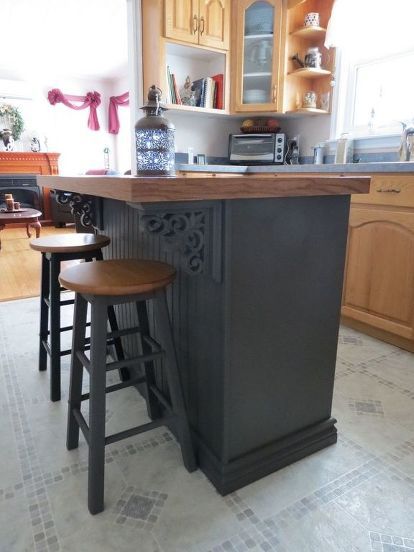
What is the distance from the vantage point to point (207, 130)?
367cm

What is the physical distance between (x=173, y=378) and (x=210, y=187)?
0.59m

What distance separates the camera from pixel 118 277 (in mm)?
1084

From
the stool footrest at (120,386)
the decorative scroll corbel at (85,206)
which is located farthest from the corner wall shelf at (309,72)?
the stool footrest at (120,386)

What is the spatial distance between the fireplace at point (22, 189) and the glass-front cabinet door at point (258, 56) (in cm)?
439

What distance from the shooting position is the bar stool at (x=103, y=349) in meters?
1.02

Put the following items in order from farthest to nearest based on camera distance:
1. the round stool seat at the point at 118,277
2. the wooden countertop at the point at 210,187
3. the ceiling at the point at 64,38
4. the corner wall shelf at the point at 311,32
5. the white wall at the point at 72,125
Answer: the white wall at the point at 72,125
the ceiling at the point at 64,38
the corner wall shelf at the point at 311,32
the round stool seat at the point at 118,277
the wooden countertop at the point at 210,187

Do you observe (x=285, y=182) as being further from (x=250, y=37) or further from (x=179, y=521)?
(x=250, y=37)

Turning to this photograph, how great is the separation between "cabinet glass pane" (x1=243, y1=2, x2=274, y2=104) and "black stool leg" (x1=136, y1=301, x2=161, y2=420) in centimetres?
256

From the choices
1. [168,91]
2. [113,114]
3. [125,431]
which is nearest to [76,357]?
[125,431]

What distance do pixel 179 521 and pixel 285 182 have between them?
36.4 inches

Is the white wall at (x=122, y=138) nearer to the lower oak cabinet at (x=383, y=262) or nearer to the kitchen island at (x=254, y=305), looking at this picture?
the lower oak cabinet at (x=383, y=262)

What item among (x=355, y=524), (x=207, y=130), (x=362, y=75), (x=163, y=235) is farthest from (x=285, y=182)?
(x=207, y=130)

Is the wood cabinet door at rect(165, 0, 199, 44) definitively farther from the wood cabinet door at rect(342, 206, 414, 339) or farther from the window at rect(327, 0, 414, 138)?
the wood cabinet door at rect(342, 206, 414, 339)

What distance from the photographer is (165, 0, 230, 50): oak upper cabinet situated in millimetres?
2895
